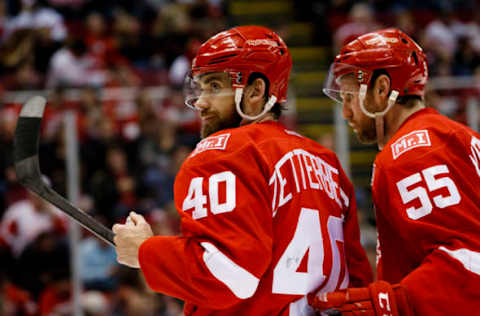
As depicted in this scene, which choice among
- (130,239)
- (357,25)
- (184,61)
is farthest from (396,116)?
(357,25)

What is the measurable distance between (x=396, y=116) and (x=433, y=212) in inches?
21.8

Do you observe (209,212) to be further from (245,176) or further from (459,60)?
(459,60)

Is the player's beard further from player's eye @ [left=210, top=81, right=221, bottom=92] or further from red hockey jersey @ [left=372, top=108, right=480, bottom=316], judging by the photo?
red hockey jersey @ [left=372, top=108, right=480, bottom=316]

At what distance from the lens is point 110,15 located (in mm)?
9680

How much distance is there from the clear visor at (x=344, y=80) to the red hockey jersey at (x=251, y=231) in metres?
0.43

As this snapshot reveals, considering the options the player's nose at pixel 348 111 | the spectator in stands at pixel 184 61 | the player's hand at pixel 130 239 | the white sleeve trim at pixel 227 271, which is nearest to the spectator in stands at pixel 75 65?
the spectator in stands at pixel 184 61

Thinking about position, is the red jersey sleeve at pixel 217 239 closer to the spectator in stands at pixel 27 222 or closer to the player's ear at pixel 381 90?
the player's ear at pixel 381 90

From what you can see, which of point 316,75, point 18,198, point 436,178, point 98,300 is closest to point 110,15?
point 316,75

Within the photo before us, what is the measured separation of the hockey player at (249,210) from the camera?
2.19m

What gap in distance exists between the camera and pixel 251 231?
7.18ft

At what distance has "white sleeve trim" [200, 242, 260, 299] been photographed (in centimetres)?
216

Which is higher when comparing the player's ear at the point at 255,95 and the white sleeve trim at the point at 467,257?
the player's ear at the point at 255,95

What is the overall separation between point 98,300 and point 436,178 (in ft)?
11.7

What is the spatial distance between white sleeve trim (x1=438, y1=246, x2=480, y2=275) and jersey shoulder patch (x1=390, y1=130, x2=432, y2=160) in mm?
385
